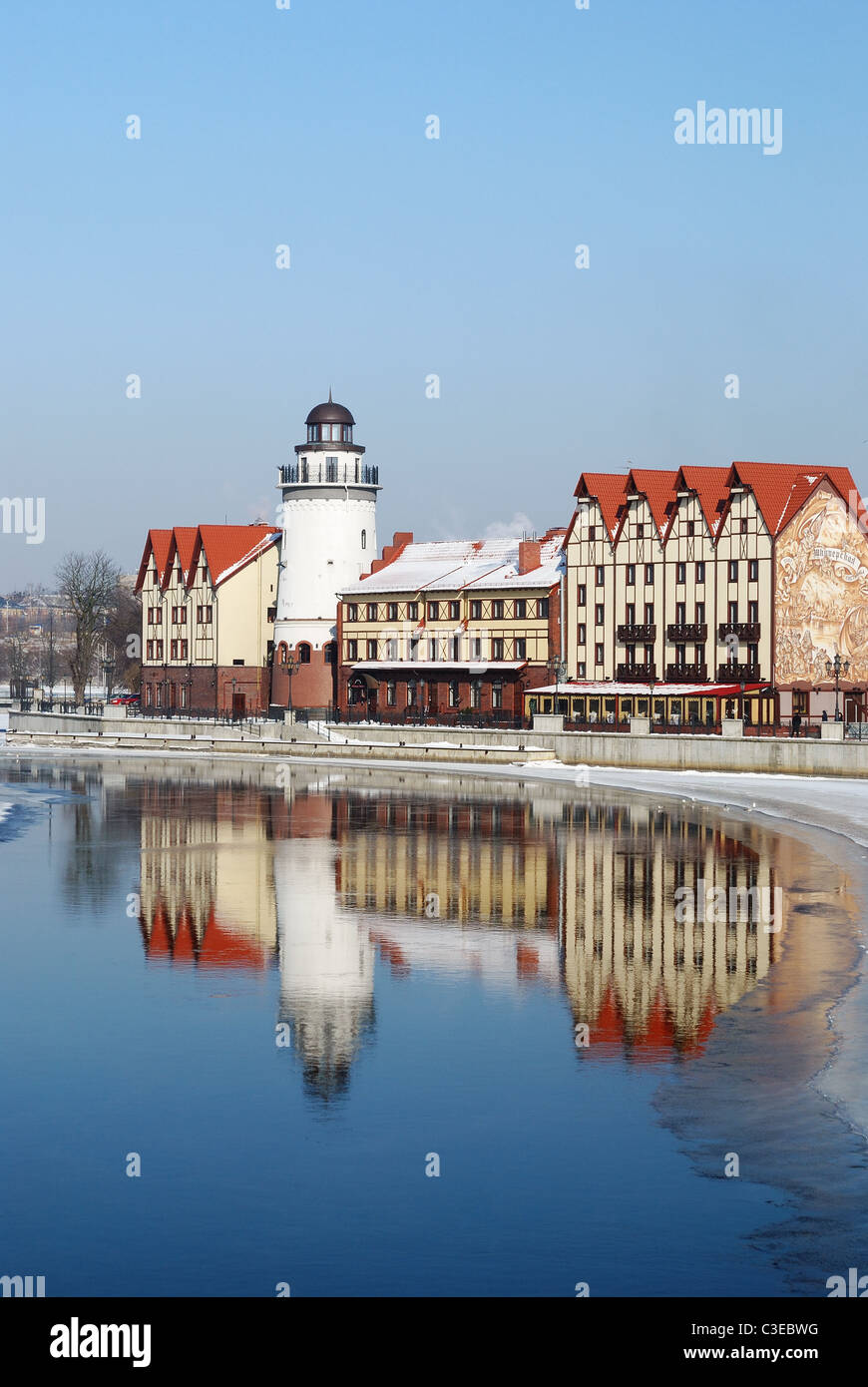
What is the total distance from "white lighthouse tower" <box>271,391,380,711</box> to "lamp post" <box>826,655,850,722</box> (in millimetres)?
36204

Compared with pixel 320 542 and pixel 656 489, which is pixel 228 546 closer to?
pixel 320 542

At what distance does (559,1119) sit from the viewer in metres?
18.5

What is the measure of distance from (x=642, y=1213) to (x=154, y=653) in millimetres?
111472

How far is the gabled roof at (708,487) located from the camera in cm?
8156

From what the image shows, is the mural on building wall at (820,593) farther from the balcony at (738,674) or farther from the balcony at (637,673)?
the balcony at (637,673)

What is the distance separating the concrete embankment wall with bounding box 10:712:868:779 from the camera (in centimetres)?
6825

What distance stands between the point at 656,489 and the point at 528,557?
11.5 metres

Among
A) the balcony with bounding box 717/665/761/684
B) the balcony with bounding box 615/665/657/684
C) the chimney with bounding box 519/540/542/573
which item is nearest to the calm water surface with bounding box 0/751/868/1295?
the balcony with bounding box 717/665/761/684

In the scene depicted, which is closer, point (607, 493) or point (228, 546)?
point (607, 493)

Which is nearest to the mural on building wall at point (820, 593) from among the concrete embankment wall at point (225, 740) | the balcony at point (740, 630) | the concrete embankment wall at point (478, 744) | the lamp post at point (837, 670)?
the lamp post at point (837, 670)

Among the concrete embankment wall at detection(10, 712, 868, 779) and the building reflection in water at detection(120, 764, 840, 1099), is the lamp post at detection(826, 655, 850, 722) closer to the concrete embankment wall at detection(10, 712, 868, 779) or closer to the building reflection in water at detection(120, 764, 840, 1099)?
the concrete embankment wall at detection(10, 712, 868, 779)

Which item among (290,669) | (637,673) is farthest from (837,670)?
(290,669)

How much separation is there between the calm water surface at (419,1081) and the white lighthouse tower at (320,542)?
6391 cm

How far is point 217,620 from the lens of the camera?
114 m
